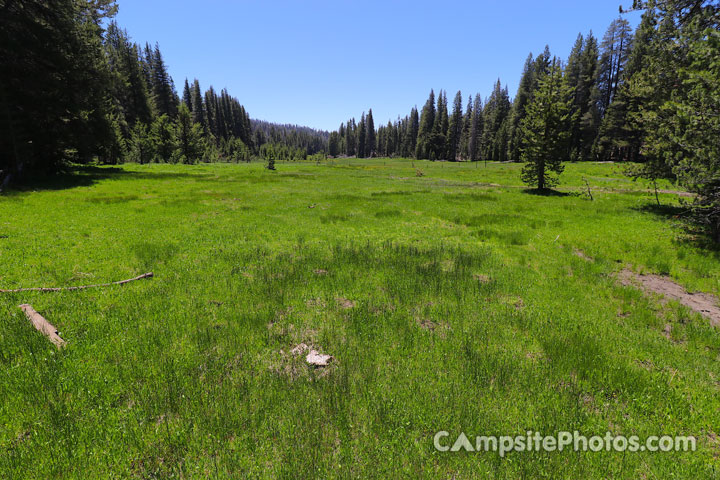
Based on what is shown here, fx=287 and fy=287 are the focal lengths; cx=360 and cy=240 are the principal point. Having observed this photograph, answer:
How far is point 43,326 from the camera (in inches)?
247

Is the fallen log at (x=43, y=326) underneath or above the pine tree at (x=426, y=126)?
underneath

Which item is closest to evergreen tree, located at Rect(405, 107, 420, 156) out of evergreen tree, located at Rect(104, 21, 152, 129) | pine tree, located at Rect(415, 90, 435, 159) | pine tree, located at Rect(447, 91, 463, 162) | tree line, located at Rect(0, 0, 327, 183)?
pine tree, located at Rect(415, 90, 435, 159)

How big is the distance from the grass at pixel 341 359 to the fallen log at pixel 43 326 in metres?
0.17

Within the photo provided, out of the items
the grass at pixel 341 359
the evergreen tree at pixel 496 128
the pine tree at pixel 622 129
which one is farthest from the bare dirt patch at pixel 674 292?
the evergreen tree at pixel 496 128

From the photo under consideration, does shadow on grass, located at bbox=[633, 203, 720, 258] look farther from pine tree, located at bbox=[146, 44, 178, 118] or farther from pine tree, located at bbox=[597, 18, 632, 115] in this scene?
pine tree, located at bbox=[146, 44, 178, 118]

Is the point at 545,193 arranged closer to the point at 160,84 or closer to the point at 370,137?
the point at 160,84

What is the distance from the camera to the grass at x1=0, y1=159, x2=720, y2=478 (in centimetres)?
385

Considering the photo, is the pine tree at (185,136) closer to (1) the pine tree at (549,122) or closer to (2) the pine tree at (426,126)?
(1) the pine tree at (549,122)

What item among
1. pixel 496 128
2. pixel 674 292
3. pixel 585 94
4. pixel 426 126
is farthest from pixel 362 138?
pixel 674 292

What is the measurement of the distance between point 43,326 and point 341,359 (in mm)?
6594

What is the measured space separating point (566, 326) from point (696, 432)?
2932 millimetres

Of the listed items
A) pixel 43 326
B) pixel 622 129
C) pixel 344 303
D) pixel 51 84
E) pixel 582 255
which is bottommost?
pixel 344 303

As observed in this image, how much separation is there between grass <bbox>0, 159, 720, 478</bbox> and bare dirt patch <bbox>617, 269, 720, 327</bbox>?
0.52 m

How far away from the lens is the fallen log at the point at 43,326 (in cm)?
600
